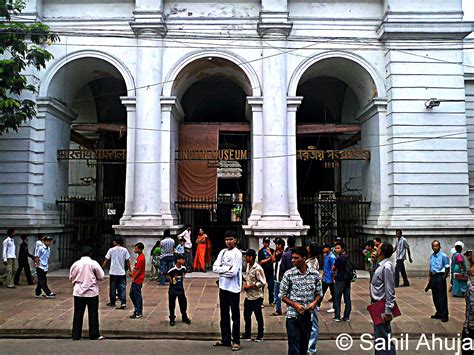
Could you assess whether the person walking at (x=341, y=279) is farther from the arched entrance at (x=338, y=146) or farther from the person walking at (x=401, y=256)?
the arched entrance at (x=338, y=146)

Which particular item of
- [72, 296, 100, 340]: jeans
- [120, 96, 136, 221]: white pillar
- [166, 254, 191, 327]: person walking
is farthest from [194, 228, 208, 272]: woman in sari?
[72, 296, 100, 340]: jeans

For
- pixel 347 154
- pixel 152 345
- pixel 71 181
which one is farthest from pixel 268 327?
pixel 71 181

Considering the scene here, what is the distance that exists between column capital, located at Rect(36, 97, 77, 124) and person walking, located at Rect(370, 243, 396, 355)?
1315 cm

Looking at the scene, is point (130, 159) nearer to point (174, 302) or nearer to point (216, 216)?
point (216, 216)

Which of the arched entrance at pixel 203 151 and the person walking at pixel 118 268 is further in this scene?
the arched entrance at pixel 203 151

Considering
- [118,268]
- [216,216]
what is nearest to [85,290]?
[118,268]

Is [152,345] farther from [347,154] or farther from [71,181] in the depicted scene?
[71,181]

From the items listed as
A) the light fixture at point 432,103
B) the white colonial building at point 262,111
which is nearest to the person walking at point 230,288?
the white colonial building at point 262,111

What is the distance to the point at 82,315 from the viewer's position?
26.0 ft

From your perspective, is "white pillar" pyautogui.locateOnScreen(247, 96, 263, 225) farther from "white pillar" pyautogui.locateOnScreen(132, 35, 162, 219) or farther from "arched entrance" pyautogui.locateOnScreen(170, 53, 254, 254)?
"white pillar" pyautogui.locateOnScreen(132, 35, 162, 219)

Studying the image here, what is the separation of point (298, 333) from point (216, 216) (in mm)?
14726

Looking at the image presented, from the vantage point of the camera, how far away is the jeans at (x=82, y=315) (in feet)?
25.4

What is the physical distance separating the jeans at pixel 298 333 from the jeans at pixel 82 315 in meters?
3.72

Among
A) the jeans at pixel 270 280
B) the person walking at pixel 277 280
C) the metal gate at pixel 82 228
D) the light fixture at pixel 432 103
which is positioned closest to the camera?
the person walking at pixel 277 280
